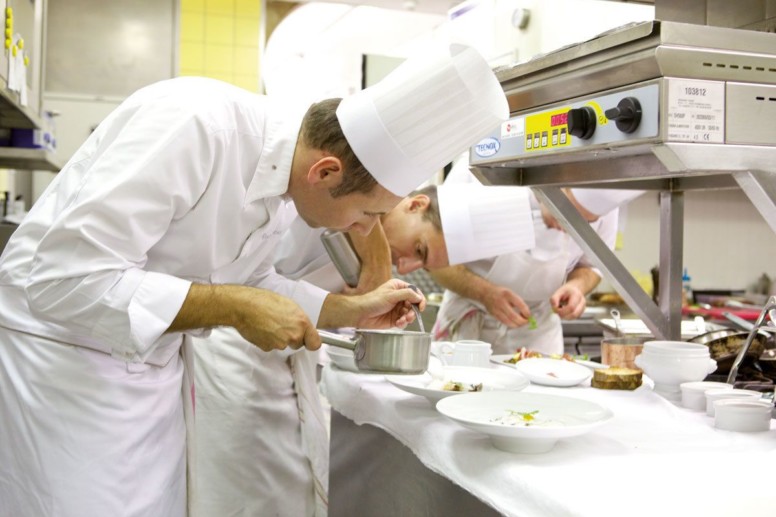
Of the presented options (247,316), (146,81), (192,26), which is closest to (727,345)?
(247,316)

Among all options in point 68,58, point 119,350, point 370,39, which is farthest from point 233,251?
point 68,58

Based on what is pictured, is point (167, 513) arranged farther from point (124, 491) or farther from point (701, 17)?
point (701, 17)

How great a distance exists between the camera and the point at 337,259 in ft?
6.68

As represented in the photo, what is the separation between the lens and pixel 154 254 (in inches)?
57.1

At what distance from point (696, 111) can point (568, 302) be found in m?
1.47

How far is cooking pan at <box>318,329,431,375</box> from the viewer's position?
145 cm

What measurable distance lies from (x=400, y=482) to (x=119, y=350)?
0.62 meters

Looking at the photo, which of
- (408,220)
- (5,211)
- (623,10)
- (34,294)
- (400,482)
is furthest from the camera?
(5,211)

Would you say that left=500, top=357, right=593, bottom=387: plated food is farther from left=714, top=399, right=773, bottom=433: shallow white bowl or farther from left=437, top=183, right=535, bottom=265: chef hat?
left=437, top=183, right=535, bottom=265: chef hat

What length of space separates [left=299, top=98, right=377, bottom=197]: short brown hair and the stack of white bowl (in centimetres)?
69

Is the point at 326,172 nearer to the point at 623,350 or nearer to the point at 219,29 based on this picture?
the point at 623,350

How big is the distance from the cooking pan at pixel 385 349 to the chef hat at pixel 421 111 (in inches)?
12.1

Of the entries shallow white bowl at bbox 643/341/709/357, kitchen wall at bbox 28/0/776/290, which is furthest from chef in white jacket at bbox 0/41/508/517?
kitchen wall at bbox 28/0/776/290

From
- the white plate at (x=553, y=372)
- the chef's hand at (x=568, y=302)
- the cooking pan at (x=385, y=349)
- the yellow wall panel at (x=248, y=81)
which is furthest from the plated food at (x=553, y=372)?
the yellow wall panel at (x=248, y=81)
